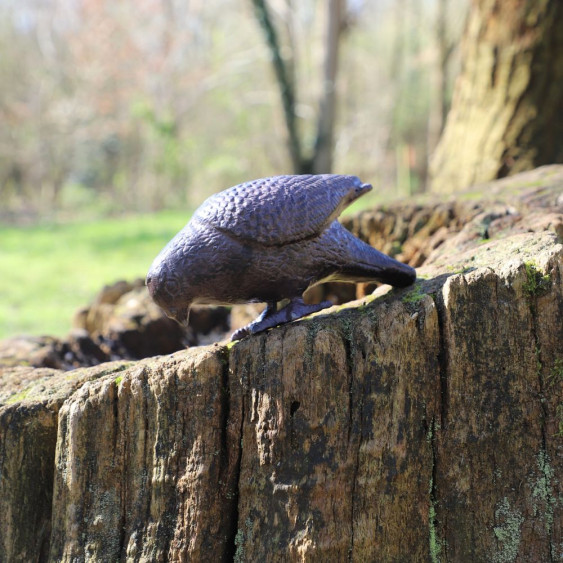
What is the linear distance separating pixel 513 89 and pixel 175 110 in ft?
33.9

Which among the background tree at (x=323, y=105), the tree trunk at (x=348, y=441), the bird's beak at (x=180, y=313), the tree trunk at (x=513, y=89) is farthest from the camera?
the background tree at (x=323, y=105)

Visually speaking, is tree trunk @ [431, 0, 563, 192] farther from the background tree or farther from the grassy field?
the background tree

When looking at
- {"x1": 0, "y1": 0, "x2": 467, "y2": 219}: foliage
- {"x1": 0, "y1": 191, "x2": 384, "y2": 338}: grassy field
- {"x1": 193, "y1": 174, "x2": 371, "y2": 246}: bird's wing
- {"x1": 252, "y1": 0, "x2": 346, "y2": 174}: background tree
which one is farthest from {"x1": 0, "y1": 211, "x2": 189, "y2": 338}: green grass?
{"x1": 0, "y1": 0, "x2": 467, "y2": 219}: foliage

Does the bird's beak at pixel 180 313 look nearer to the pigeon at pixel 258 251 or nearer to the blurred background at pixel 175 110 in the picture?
the pigeon at pixel 258 251

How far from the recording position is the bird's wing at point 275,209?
146cm

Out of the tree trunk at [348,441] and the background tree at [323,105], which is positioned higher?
the background tree at [323,105]

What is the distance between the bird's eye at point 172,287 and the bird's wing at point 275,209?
0.56 feet

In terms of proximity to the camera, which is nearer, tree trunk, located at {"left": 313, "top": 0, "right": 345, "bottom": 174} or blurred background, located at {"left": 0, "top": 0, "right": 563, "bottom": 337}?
tree trunk, located at {"left": 313, "top": 0, "right": 345, "bottom": 174}

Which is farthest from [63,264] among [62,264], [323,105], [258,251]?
[258,251]

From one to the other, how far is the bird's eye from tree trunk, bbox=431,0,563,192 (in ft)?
9.62

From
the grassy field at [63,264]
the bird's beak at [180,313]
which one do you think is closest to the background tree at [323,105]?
the grassy field at [63,264]

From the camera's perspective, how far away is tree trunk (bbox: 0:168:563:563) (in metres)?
1.41

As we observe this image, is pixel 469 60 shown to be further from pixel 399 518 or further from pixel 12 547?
pixel 12 547

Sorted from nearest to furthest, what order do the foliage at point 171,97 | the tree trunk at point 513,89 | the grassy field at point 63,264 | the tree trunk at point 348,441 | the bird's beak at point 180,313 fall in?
the tree trunk at point 348,441, the bird's beak at point 180,313, the tree trunk at point 513,89, the grassy field at point 63,264, the foliage at point 171,97
